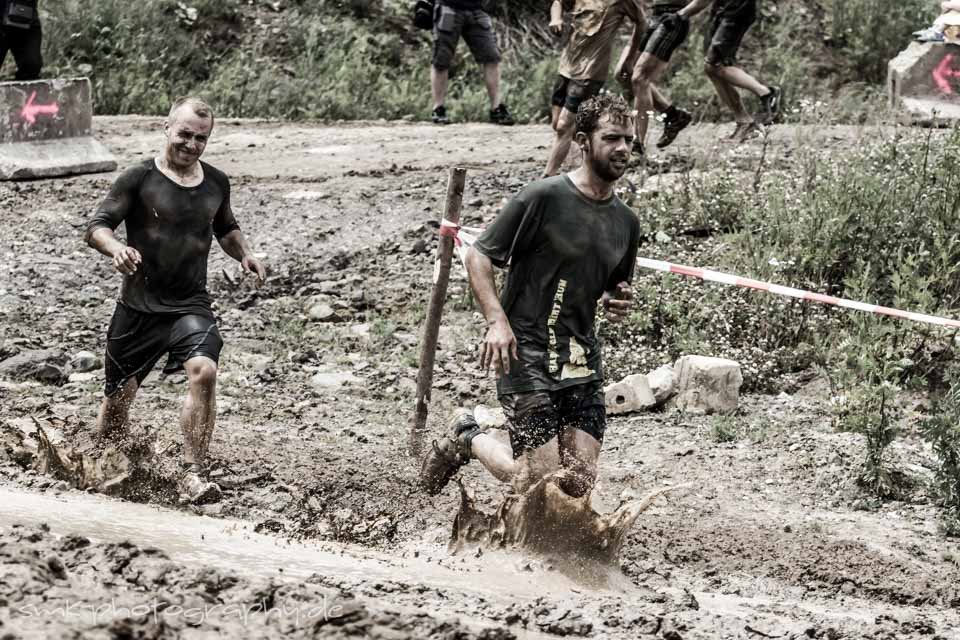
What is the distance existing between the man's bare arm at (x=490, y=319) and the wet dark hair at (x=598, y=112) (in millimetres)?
633

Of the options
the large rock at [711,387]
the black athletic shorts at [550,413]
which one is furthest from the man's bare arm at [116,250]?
the large rock at [711,387]

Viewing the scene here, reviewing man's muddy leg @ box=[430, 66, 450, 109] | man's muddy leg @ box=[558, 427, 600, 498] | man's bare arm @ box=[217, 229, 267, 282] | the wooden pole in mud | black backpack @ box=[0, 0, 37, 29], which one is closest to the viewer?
man's muddy leg @ box=[558, 427, 600, 498]

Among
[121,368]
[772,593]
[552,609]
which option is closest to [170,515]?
[121,368]

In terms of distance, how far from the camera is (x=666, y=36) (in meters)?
10.7

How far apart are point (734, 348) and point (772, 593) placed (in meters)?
3.19

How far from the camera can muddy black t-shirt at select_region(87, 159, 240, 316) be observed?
6102 mm

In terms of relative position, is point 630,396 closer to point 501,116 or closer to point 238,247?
point 238,247

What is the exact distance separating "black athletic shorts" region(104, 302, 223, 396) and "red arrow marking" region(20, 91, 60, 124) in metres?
6.04

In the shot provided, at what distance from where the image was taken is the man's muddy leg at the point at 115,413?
641 cm

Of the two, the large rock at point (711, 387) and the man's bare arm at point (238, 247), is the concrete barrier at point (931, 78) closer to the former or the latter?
the large rock at point (711, 387)

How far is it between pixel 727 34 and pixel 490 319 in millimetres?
6886

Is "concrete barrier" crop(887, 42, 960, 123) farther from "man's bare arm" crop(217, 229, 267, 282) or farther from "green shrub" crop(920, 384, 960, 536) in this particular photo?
"man's bare arm" crop(217, 229, 267, 282)

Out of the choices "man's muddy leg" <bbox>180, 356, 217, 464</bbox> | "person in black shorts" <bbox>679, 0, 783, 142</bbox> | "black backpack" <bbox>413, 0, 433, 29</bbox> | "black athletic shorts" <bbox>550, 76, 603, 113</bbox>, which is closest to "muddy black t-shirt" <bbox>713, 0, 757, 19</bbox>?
"person in black shorts" <bbox>679, 0, 783, 142</bbox>

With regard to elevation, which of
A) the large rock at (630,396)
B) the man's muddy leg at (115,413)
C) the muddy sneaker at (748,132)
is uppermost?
the muddy sneaker at (748,132)
